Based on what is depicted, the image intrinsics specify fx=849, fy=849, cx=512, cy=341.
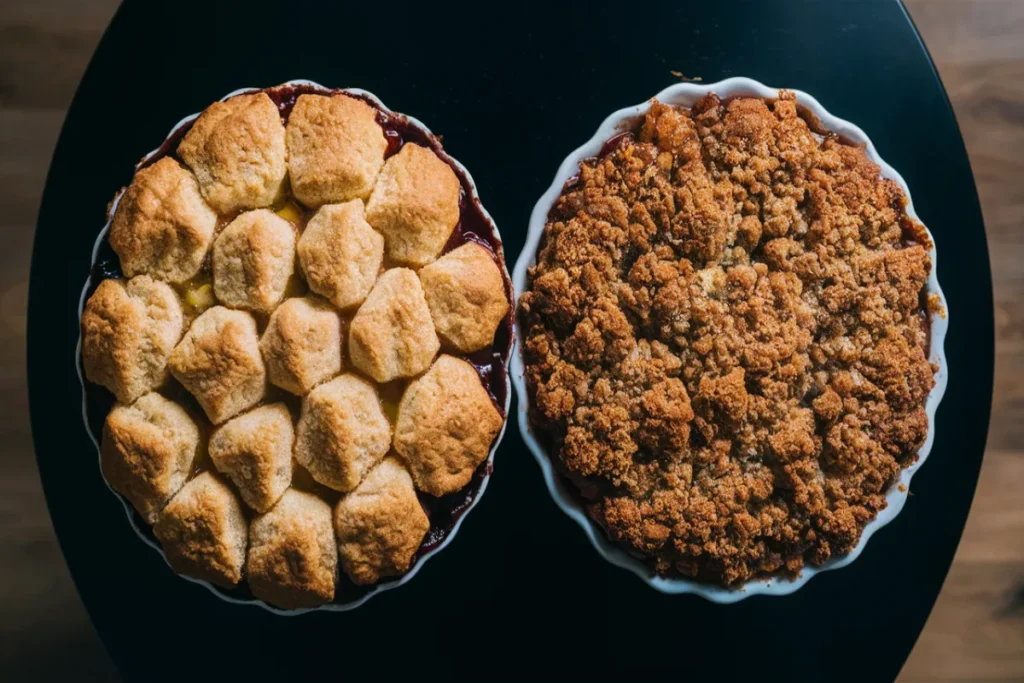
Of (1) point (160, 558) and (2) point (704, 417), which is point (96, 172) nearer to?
(1) point (160, 558)

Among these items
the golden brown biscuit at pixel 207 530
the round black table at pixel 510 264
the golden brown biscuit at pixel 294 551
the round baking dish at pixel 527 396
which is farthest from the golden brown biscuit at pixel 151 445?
the round baking dish at pixel 527 396

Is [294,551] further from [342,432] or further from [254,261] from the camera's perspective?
[254,261]

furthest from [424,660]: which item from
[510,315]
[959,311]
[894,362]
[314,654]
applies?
[959,311]

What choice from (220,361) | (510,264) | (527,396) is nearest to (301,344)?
(220,361)

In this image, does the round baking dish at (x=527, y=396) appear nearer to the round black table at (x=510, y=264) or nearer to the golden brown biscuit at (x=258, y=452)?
the round black table at (x=510, y=264)

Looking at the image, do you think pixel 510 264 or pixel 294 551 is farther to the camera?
pixel 510 264

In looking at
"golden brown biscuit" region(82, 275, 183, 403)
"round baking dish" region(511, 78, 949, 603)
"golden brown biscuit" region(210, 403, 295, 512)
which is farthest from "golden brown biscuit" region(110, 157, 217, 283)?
"round baking dish" region(511, 78, 949, 603)
